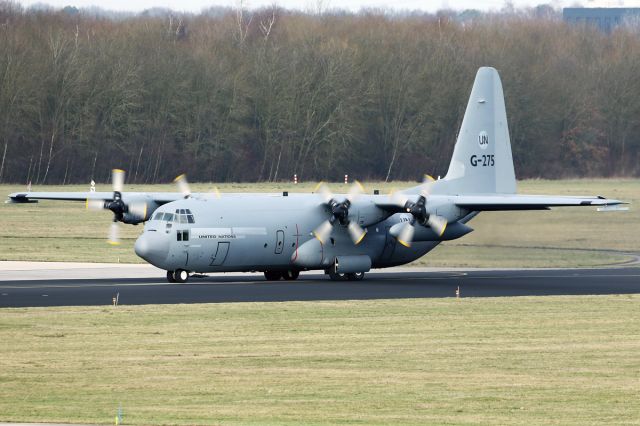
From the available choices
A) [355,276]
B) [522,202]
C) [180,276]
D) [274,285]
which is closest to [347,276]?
[355,276]

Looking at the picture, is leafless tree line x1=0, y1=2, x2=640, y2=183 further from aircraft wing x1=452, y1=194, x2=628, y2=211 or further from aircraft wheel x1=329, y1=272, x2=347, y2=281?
aircraft wing x1=452, y1=194, x2=628, y2=211

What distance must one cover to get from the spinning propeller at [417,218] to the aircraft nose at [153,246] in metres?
8.12

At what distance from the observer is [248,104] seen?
10225 cm

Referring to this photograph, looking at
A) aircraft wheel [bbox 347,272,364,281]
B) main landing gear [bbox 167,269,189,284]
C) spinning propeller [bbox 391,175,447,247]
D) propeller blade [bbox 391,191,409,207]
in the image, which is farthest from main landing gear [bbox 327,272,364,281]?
main landing gear [bbox 167,269,189,284]

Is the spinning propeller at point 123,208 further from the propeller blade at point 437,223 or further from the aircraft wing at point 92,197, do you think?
the propeller blade at point 437,223

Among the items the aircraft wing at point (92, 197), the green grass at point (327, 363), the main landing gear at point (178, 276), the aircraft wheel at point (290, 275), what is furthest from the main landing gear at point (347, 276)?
the green grass at point (327, 363)

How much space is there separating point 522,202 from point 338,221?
20.2ft

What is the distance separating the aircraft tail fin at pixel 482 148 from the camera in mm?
45188

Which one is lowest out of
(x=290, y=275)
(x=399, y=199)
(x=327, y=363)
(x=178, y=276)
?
(x=290, y=275)

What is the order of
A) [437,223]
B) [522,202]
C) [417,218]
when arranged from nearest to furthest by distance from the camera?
[522,202] < [417,218] < [437,223]

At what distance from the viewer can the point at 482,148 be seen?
45312 mm

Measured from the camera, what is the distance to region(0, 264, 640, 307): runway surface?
35.3m

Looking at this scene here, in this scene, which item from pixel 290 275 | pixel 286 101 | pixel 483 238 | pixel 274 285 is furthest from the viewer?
pixel 286 101

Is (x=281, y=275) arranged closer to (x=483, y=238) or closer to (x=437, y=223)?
(x=437, y=223)
